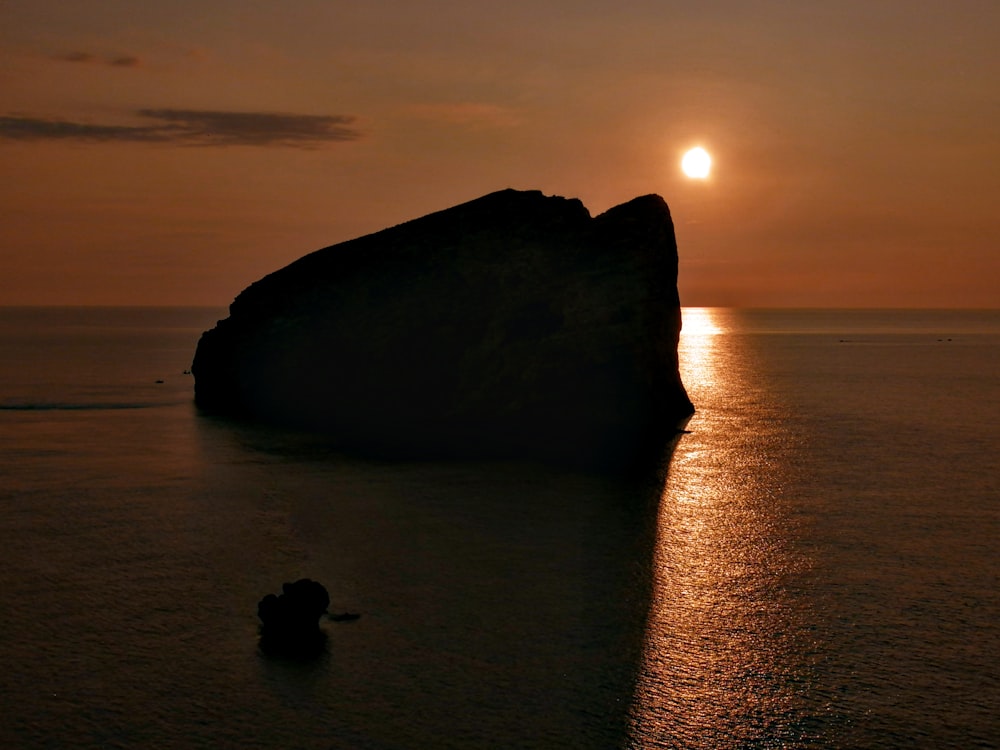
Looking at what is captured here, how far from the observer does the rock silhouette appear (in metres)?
20.9

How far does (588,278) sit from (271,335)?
2174cm

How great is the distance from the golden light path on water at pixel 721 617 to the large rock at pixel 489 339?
8.34 metres

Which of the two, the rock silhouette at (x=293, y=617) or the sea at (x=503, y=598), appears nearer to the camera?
the sea at (x=503, y=598)

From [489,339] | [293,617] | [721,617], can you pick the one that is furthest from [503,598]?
[489,339]

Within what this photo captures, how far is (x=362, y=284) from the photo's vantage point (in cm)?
6084

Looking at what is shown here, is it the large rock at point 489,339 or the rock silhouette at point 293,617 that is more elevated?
the large rock at point 489,339

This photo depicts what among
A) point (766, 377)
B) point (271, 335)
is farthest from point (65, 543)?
point (766, 377)

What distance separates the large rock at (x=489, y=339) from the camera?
52.2 m

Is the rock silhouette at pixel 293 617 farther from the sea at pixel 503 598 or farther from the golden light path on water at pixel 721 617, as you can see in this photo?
the golden light path on water at pixel 721 617

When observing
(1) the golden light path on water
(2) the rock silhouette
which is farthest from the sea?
(2) the rock silhouette

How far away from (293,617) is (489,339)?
112 ft

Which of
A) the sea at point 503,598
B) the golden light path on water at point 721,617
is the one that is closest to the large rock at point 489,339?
the sea at point 503,598

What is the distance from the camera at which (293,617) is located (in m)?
21.2

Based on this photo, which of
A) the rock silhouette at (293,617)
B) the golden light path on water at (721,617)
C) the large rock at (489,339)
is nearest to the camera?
the golden light path on water at (721,617)
